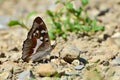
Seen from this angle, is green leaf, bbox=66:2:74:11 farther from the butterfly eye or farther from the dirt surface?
the butterfly eye

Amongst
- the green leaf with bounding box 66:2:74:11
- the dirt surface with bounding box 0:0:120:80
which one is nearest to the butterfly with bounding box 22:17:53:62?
the dirt surface with bounding box 0:0:120:80

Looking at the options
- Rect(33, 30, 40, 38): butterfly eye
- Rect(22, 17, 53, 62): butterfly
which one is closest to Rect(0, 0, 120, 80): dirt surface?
Rect(22, 17, 53, 62): butterfly

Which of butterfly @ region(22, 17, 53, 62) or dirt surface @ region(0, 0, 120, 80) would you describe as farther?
butterfly @ region(22, 17, 53, 62)

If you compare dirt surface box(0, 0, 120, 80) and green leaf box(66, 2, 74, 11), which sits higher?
green leaf box(66, 2, 74, 11)

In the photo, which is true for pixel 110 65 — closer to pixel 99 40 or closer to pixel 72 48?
A: pixel 72 48

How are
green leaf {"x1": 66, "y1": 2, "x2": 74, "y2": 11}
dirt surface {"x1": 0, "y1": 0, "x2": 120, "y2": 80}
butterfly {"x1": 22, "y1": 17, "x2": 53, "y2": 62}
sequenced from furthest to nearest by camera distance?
green leaf {"x1": 66, "y1": 2, "x2": 74, "y2": 11}
butterfly {"x1": 22, "y1": 17, "x2": 53, "y2": 62}
dirt surface {"x1": 0, "y1": 0, "x2": 120, "y2": 80}

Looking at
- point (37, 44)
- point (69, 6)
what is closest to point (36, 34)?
point (37, 44)

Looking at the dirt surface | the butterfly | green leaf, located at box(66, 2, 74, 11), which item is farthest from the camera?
green leaf, located at box(66, 2, 74, 11)

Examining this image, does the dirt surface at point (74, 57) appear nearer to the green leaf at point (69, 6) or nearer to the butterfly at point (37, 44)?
the butterfly at point (37, 44)
